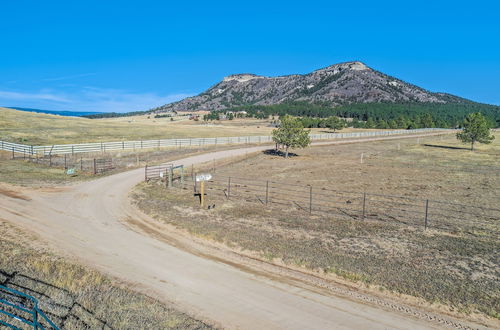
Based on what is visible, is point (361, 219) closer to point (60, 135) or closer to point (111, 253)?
point (111, 253)

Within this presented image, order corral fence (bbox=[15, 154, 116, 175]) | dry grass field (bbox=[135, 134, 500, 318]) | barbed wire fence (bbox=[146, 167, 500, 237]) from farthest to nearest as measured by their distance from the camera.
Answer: corral fence (bbox=[15, 154, 116, 175]), barbed wire fence (bbox=[146, 167, 500, 237]), dry grass field (bbox=[135, 134, 500, 318])

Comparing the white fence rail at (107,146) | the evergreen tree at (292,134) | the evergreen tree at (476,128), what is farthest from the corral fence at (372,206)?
the evergreen tree at (476,128)

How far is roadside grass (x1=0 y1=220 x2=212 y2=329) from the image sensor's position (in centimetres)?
934

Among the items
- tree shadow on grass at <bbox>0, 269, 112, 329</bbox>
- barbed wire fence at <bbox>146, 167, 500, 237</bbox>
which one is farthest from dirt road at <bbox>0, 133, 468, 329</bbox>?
barbed wire fence at <bbox>146, 167, 500, 237</bbox>

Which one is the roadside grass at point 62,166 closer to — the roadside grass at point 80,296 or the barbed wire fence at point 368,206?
the barbed wire fence at point 368,206

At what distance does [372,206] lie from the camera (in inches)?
896

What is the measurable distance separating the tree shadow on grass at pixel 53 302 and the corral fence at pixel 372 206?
13.5 meters

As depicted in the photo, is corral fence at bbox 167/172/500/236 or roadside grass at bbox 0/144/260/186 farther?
roadside grass at bbox 0/144/260/186

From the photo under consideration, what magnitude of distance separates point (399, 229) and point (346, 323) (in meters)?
9.57

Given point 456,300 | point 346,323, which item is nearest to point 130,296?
point 346,323

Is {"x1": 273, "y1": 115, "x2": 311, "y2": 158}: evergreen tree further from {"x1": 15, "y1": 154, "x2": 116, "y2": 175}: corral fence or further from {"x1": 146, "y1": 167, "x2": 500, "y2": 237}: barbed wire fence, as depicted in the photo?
{"x1": 15, "y1": 154, "x2": 116, "y2": 175}: corral fence

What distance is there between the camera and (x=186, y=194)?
25531 millimetres

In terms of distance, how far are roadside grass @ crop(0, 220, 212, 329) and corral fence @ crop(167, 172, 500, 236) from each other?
1216 centimetres

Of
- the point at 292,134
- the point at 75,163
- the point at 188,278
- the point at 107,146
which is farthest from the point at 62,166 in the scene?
the point at 188,278
